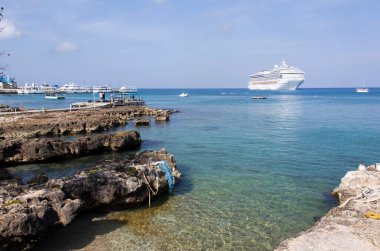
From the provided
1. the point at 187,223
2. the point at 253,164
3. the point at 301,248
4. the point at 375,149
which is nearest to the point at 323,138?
the point at 375,149

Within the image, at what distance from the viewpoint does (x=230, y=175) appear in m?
18.9

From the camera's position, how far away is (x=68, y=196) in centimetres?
1254

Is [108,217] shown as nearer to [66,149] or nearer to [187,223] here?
[187,223]

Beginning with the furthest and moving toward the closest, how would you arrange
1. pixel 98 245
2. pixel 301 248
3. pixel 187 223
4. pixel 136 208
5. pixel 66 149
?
1. pixel 66 149
2. pixel 136 208
3. pixel 187 223
4. pixel 98 245
5. pixel 301 248

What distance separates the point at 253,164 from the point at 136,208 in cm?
1021

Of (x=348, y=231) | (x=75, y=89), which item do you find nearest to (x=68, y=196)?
(x=348, y=231)

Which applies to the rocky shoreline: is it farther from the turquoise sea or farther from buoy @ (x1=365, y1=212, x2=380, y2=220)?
the turquoise sea

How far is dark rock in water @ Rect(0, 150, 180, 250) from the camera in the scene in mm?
9398

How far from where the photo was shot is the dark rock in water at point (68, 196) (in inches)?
370

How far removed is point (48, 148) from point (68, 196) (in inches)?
440

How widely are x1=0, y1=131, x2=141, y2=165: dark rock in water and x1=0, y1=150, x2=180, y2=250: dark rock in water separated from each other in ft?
24.7

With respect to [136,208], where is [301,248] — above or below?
above

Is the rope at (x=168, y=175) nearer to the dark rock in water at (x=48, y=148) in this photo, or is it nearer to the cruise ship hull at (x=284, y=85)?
the dark rock in water at (x=48, y=148)

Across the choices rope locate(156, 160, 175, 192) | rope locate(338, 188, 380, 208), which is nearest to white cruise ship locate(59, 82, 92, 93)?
rope locate(156, 160, 175, 192)
